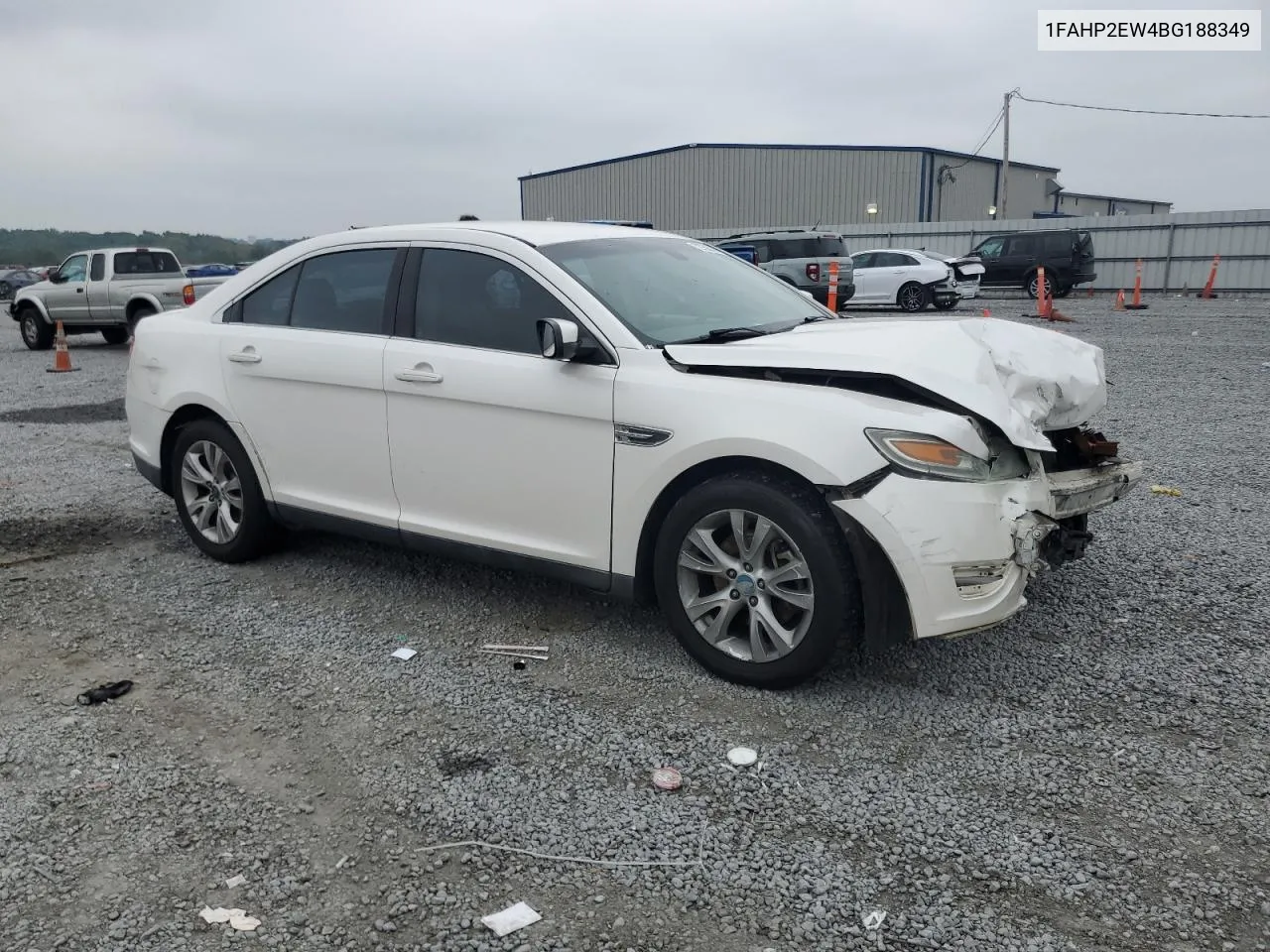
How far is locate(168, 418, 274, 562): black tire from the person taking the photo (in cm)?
532

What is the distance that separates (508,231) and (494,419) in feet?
3.05

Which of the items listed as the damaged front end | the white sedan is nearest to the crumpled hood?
the white sedan

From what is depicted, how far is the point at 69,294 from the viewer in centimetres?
1859

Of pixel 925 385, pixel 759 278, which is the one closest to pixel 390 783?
pixel 925 385

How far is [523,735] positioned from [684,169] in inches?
1771

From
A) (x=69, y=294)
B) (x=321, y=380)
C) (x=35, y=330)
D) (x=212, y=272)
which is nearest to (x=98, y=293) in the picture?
(x=69, y=294)

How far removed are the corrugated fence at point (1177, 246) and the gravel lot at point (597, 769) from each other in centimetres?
2819

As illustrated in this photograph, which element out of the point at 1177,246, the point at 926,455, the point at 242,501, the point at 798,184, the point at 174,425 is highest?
the point at 798,184

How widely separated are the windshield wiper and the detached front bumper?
3.37ft

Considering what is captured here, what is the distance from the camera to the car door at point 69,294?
730 inches

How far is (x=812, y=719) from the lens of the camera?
3.67 meters

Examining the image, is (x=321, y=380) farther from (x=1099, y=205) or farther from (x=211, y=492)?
(x=1099, y=205)

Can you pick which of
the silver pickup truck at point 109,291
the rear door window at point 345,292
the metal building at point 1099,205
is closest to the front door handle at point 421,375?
the rear door window at point 345,292

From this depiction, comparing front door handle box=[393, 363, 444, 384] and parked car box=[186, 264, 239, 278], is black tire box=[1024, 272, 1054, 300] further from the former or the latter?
front door handle box=[393, 363, 444, 384]
